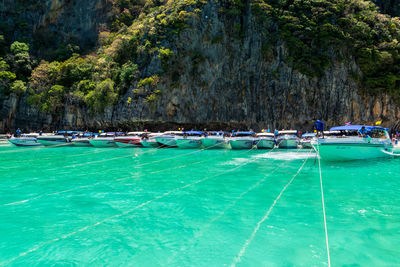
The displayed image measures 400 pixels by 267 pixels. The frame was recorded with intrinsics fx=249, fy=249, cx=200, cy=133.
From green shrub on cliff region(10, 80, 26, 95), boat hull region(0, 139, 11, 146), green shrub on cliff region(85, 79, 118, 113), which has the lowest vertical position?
boat hull region(0, 139, 11, 146)

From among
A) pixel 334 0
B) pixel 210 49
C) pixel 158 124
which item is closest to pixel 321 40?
pixel 334 0

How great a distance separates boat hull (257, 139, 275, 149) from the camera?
31858mm

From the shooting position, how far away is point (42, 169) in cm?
1980

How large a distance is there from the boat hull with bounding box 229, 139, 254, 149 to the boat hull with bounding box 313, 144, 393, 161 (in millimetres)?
10954

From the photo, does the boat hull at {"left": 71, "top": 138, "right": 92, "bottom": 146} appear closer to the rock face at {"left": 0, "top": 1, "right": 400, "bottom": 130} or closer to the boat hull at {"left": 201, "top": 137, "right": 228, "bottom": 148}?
the rock face at {"left": 0, "top": 1, "right": 400, "bottom": 130}

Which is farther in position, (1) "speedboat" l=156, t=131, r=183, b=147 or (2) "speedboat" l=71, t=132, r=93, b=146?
(2) "speedboat" l=71, t=132, r=93, b=146

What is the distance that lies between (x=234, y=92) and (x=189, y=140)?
18918mm

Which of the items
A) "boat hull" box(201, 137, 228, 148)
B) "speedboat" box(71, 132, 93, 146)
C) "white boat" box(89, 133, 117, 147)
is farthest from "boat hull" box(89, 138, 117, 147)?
"boat hull" box(201, 137, 228, 148)

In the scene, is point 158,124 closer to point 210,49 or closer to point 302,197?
point 210,49

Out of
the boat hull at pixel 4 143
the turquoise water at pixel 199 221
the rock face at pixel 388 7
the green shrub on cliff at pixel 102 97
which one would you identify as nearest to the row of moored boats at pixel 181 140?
the boat hull at pixel 4 143

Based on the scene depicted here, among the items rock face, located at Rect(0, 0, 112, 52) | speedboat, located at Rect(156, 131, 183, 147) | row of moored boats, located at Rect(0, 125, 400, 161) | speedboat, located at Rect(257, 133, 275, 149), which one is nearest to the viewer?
row of moored boats, located at Rect(0, 125, 400, 161)

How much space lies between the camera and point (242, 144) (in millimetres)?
32312

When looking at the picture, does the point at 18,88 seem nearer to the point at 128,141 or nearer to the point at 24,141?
the point at 24,141

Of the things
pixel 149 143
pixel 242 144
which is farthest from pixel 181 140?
pixel 242 144
